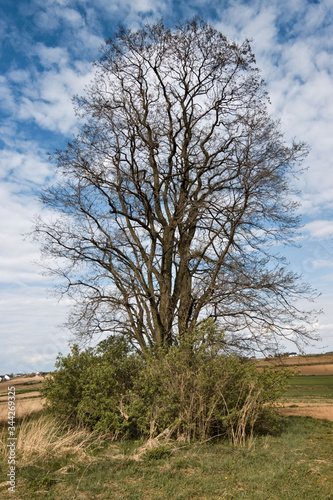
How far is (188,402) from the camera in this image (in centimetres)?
852

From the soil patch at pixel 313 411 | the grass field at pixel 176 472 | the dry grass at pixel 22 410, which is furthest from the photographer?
the soil patch at pixel 313 411

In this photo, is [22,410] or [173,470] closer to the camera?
[173,470]

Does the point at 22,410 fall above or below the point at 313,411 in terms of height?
above

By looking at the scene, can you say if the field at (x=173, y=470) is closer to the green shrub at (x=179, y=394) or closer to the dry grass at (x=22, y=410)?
the green shrub at (x=179, y=394)

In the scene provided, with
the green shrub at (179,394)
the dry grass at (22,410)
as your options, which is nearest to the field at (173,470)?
the green shrub at (179,394)

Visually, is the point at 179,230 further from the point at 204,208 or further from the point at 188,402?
the point at 188,402

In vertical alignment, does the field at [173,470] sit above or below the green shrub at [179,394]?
below

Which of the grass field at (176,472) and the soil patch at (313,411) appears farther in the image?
the soil patch at (313,411)

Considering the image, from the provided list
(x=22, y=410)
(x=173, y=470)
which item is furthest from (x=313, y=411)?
(x=22, y=410)

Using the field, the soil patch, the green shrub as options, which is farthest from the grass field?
the soil patch

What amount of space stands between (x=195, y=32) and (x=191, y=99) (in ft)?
7.37

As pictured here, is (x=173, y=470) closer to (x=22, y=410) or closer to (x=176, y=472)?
(x=176, y=472)

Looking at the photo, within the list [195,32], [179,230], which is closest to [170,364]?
[179,230]

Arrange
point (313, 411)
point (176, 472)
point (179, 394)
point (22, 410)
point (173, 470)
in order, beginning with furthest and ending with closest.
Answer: point (313, 411)
point (22, 410)
point (179, 394)
point (173, 470)
point (176, 472)
